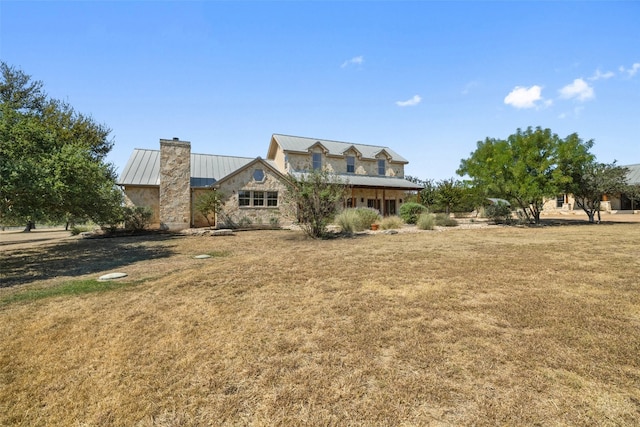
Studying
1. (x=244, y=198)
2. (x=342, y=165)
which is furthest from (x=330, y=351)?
(x=342, y=165)

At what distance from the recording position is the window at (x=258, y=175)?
22.8 m

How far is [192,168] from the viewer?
24.9 meters

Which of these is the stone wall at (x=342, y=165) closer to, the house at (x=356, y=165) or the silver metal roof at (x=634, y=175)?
the house at (x=356, y=165)

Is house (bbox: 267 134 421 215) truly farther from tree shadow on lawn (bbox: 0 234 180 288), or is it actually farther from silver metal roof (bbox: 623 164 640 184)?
silver metal roof (bbox: 623 164 640 184)

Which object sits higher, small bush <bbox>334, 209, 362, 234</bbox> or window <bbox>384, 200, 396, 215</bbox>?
window <bbox>384, 200, 396, 215</bbox>

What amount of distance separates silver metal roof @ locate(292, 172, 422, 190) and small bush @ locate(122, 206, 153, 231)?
40.2 feet

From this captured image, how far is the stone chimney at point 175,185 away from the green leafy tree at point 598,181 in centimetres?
2871

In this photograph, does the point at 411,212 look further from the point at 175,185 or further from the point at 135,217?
the point at 135,217

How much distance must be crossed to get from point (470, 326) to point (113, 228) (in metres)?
20.9

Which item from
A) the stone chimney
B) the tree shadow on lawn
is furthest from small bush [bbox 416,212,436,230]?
the stone chimney

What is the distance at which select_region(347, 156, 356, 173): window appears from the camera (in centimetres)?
3008

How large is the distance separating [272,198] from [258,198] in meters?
1.14

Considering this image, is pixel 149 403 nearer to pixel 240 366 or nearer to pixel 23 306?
pixel 240 366

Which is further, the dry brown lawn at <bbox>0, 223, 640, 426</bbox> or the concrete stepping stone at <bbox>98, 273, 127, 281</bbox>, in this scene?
the concrete stepping stone at <bbox>98, 273, 127, 281</bbox>
